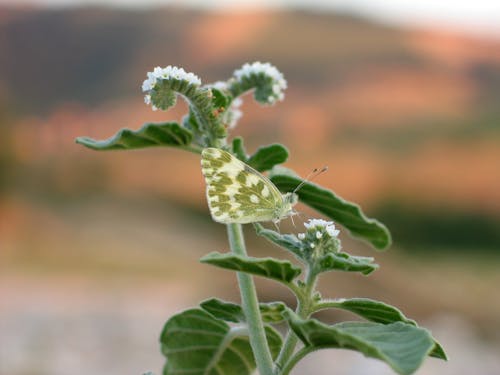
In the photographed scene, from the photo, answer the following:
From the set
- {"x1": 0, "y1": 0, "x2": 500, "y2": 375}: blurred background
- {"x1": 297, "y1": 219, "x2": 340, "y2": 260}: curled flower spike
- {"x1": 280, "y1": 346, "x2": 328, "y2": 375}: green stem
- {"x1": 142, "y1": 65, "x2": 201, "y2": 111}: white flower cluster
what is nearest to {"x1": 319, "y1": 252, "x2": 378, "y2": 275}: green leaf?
{"x1": 297, "y1": 219, "x2": 340, "y2": 260}: curled flower spike

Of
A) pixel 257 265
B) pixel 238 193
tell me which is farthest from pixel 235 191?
pixel 257 265

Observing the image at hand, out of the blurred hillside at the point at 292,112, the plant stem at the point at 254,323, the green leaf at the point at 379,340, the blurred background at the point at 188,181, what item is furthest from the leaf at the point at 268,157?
the blurred hillside at the point at 292,112

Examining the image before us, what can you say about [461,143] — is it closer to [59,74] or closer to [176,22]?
[176,22]

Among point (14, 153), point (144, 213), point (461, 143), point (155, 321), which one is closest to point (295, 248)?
point (155, 321)

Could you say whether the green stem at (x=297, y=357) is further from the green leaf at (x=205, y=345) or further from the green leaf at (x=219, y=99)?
the green leaf at (x=219, y=99)

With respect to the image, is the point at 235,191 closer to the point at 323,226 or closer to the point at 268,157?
the point at 268,157

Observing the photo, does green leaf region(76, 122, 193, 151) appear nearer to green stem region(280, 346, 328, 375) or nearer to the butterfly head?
the butterfly head
